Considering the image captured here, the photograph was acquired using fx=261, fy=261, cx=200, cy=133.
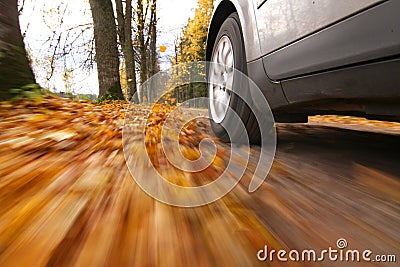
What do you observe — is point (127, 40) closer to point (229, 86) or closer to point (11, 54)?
point (11, 54)

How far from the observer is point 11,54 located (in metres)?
2.49

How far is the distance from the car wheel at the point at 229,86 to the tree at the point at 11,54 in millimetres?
1862

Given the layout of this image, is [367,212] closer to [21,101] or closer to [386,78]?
[386,78]

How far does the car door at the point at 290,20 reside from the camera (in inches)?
43.5

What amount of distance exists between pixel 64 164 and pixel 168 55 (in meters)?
20.0

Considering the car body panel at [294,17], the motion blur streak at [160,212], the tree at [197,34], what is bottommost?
the motion blur streak at [160,212]

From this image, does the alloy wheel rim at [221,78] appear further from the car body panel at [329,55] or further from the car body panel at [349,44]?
the car body panel at [349,44]

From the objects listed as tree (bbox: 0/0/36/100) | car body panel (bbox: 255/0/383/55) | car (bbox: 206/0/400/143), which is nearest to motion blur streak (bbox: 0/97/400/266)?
car (bbox: 206/0/400/143)

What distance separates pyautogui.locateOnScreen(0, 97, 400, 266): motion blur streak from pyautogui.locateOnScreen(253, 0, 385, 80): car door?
625mm

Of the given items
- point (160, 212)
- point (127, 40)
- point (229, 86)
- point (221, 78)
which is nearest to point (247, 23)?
point (229, 86)

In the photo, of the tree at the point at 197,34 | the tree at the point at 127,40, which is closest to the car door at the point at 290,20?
the tree at the point at 127,40

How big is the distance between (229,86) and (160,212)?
1472 mm

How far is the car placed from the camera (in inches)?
38.4

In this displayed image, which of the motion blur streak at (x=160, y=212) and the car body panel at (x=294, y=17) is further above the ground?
the car body panel at (x=294, y=17)
